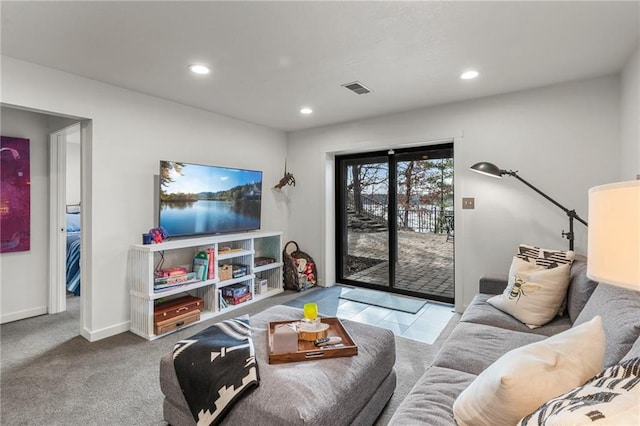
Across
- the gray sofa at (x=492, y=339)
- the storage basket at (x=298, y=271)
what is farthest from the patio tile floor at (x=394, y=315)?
the gray sofa at (x=492, y=339)

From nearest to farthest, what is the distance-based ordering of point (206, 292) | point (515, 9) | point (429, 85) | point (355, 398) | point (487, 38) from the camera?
point (355, 398) < point (515, 9) < point (487, 38) < point (429, 85) < point (206, 292)

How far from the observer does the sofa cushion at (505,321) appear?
1978 mm

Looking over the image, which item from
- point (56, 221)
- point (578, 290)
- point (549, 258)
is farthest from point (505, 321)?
point (56, 221)

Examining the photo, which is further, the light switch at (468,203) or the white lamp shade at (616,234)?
the light switch at (468,203)

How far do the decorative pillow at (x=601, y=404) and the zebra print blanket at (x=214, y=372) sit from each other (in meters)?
1.09

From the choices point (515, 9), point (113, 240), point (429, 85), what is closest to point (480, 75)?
point (429, 85)

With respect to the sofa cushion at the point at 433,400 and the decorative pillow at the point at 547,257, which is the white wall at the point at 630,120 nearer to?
the decorative pillow at the point at 547,257

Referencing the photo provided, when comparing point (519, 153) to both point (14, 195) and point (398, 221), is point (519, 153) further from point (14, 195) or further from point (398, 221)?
point (14, 195)

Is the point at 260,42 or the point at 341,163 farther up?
the point at 260,42

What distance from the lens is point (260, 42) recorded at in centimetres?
214

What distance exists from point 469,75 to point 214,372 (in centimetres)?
290

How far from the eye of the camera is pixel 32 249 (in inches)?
133

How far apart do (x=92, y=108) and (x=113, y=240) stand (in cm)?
121

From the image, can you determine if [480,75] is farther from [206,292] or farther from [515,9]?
[206,292]
